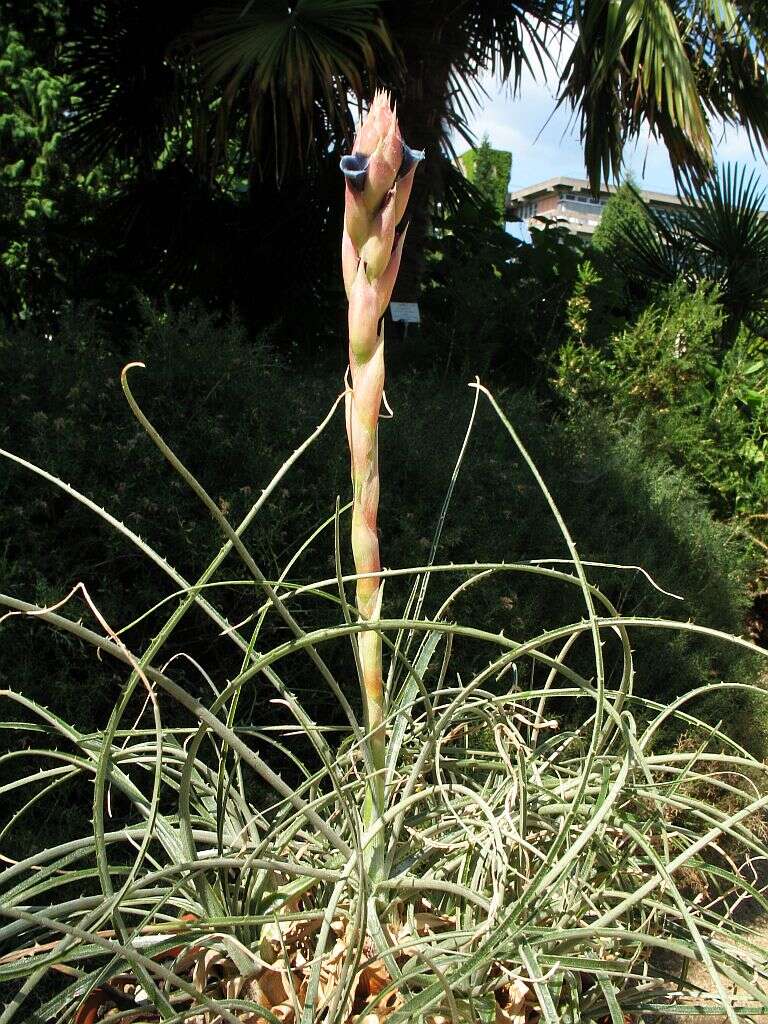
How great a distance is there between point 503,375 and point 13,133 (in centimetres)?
508

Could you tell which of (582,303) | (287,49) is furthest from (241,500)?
(582,303)

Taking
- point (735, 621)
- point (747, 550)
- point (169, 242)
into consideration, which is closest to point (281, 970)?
point (735, 621)

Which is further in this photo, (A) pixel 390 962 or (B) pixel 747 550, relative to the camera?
(B) pixel 747 550

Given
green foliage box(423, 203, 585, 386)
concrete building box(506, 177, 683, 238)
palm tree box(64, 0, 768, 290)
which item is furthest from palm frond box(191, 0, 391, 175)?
concrete building box(506, 177, 683, 238)

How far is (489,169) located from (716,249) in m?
15.2

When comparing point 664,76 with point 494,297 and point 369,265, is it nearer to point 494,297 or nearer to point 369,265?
point 494,297

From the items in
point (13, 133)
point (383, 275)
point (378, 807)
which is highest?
point (13, 133)

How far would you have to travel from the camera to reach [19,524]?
2.08 meters

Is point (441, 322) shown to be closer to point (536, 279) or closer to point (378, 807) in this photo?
point (536, 279)

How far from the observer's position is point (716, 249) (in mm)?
6363

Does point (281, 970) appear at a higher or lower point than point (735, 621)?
higher

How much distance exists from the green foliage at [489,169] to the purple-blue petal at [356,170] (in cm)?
1799

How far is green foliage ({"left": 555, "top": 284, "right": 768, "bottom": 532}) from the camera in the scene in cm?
480

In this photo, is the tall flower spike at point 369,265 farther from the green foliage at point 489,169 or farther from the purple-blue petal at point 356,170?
the green foliage at point 489,169
